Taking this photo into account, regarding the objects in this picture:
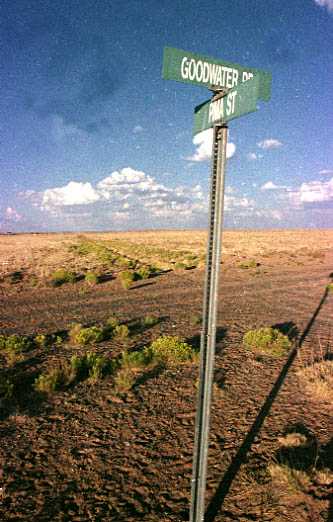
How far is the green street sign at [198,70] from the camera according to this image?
7.88ft

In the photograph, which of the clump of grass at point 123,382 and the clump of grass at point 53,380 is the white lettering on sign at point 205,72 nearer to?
the clump of grass at point 123,382

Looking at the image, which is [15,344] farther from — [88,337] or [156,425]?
[156,425]

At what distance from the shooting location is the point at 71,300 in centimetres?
1559

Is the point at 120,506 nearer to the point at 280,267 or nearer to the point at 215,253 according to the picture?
the point at 215,253

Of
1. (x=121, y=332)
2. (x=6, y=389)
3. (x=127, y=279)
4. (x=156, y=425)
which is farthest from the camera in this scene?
(x=127, y=279)

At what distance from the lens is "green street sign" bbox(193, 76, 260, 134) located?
7.16 ft

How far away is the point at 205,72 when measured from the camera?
8.07 ft

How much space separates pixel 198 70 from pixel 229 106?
36 centimetres

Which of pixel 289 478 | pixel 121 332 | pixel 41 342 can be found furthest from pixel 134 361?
pixel 289 478

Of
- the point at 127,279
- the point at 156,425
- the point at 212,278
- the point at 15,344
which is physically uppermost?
the point at 212,278

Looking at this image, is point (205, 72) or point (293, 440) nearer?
point (205, 72)

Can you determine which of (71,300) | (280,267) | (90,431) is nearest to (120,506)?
(90,431)

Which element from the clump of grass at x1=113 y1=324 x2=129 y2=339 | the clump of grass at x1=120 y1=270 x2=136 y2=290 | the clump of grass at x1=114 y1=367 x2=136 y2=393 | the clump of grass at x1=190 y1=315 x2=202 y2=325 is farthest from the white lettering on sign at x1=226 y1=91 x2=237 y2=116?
the clump of grass at x1=120 y1=270 x2=136 y2=290

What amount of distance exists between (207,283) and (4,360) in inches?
294
